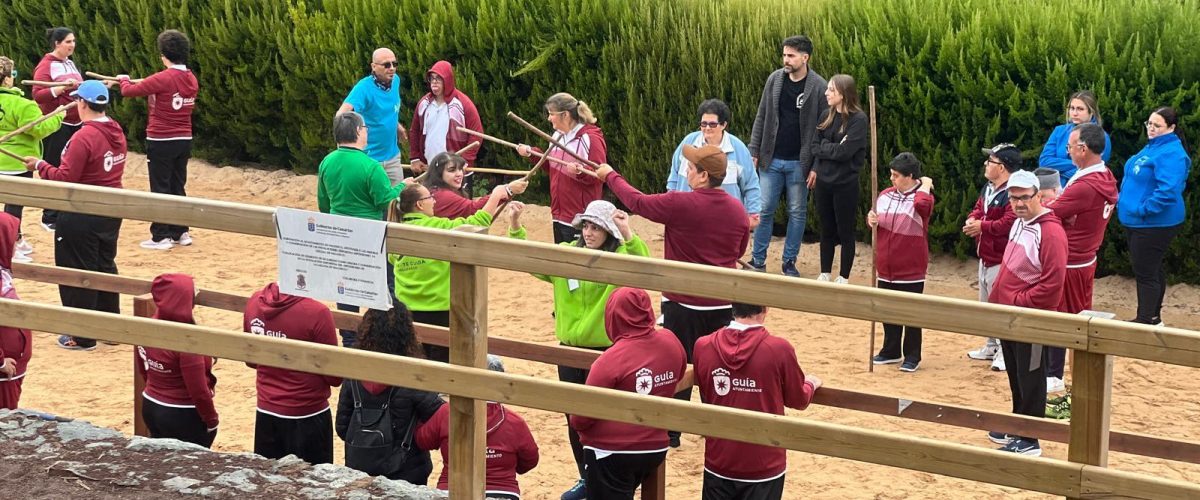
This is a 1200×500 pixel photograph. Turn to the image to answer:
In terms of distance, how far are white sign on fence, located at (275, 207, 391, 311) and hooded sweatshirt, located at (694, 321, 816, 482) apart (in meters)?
1.57

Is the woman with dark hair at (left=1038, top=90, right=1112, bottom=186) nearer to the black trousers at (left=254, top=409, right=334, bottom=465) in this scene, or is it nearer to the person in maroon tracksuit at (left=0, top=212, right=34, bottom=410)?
the black trousers at (left=254, top=409, right=334, bottom=465)

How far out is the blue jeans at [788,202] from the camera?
40.2ft

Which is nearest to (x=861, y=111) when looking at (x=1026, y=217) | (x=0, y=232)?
(x=1026, y=217)

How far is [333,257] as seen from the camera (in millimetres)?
5258

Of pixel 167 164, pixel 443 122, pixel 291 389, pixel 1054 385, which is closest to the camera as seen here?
pixel 291 389

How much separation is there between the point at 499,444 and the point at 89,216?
5.19m

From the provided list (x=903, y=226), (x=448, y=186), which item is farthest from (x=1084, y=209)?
(x=448, y=186)

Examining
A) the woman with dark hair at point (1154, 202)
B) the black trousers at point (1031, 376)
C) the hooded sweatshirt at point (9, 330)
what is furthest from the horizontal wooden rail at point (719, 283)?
the woman with dark hair at point (1154, 202)

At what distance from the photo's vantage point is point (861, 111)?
1141 cm

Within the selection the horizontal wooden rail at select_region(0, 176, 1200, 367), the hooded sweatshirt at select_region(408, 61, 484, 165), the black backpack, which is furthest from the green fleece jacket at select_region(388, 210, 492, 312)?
the hooded sweatshirt at select_region(408, 61, 484, 165)

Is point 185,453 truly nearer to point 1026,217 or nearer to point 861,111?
point 1026,217

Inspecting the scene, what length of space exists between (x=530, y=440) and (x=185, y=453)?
56.3 inches

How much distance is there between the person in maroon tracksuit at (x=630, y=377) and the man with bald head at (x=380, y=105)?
622 cm

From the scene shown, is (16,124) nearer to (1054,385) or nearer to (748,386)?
(748,386)
